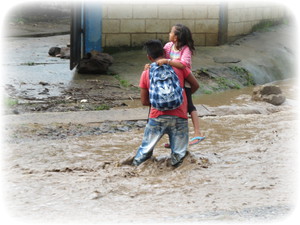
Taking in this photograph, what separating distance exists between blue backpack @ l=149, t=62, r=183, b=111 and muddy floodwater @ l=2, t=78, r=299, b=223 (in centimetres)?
70

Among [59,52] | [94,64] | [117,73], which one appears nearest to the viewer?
[94,64]

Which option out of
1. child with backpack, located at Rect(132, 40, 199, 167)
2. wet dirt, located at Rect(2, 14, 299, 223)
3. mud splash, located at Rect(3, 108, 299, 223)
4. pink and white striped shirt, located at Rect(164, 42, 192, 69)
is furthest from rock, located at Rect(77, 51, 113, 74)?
child with backpack, located at Rect(132, 40, 199, 167)

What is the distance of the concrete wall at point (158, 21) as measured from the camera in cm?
1159

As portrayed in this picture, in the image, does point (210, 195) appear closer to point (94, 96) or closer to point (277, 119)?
point (277, 119)

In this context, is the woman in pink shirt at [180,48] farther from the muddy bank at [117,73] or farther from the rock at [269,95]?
the rock at [269,95]

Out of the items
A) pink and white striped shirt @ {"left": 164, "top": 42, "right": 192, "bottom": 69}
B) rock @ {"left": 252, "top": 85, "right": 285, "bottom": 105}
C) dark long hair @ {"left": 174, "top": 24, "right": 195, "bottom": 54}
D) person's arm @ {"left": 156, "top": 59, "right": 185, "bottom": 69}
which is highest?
dark long hair @ {"left": 174, "top": 24, "right": 195, "bottom": 54}

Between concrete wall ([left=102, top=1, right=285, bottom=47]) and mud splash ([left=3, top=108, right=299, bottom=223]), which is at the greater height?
concrete wall ([left=102, top=1, right=285, bottom=47])

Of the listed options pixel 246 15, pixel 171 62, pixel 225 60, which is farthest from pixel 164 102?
pixel 246 15

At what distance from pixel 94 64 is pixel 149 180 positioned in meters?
5.53

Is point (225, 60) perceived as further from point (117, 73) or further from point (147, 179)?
point (147, 179)

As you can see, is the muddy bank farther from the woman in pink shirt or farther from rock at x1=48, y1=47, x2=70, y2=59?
the woman in pink shirt

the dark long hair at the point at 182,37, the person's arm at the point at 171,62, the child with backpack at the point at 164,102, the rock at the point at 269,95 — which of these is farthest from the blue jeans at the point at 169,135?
the rock at the point at 269,95

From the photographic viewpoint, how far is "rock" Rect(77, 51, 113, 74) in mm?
10336

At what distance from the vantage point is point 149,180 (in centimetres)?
517
